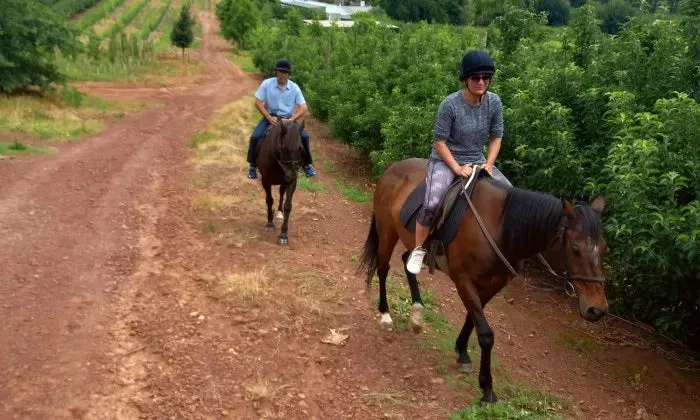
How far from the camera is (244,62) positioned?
51719 millimetres

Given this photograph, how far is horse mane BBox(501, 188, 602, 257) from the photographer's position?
436 cm

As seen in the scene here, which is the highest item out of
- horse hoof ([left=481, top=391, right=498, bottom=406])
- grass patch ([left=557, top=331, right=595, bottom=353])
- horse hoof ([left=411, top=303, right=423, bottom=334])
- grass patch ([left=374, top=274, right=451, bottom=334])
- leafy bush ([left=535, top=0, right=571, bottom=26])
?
leafy bush ([left=535, top=0, right=571, bottom=26])

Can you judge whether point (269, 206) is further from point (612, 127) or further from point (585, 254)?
point (585, 254)

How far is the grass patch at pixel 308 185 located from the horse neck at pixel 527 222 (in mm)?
7663

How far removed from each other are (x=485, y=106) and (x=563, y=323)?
3794mm

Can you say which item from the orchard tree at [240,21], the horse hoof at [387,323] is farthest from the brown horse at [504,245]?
the orchard tree at [240,21]

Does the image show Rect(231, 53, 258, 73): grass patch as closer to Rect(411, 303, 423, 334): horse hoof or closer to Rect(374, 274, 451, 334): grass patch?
Rect(374, 274, 451, 334): grass patch

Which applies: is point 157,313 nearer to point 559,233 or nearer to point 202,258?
point 202,258

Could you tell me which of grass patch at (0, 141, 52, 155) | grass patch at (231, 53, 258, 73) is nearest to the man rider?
grass patch at (0, 141, 52, 155)

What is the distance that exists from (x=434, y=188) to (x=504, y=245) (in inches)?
32.2

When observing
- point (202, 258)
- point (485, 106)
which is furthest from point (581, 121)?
point (202, 258)

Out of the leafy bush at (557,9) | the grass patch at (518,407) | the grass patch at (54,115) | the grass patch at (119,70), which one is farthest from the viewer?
the leafy bush at (557,9)

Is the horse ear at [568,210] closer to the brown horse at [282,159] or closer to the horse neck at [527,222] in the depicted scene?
the horse neck at [527,222]

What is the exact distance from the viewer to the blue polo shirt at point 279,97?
878cm
